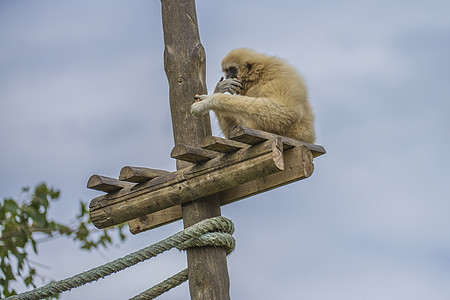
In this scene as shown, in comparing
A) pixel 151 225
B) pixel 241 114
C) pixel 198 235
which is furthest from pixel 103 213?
pixel 241 114

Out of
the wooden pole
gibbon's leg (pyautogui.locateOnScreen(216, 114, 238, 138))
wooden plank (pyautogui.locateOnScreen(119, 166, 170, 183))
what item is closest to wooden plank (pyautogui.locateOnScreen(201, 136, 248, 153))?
the wooden pole

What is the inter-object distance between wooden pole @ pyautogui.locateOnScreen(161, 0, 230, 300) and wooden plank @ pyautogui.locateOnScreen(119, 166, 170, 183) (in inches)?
7.6

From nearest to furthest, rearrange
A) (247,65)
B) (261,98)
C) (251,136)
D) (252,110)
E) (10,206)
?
(251,136) < (252,110) < (261,98) < (247,65) < (10,206)

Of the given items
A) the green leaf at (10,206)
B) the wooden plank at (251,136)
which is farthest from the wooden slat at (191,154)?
the green leaf at (10,206)

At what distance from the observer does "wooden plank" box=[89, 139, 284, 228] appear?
10.3 ft

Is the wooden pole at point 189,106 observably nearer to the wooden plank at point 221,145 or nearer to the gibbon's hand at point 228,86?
the gibbon's hand at point 228,86

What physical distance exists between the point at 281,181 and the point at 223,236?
48 cm

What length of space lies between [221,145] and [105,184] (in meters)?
0.93

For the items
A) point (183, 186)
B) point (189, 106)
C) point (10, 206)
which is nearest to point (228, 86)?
point (189, 106)

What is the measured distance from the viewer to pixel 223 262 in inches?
135

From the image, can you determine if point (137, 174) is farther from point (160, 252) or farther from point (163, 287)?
point (163, 287)

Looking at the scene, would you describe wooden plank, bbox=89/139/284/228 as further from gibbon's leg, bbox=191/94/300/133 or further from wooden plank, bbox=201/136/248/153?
gibbon's leg, bbox=191/94/300/133

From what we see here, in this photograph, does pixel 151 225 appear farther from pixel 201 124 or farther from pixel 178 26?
pixel 178 26

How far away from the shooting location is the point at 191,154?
323cm
